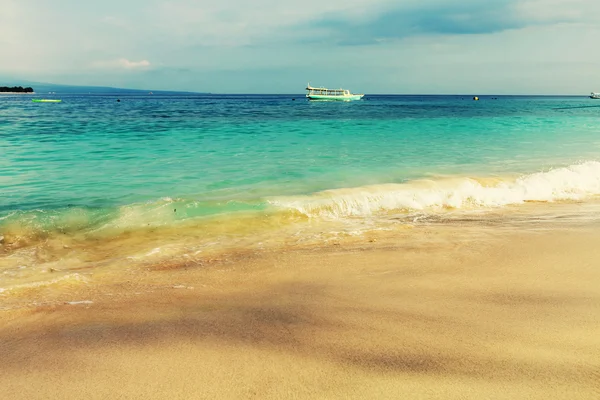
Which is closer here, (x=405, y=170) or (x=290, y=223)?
(x=290, y=223)

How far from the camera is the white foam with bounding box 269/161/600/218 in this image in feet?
27.9

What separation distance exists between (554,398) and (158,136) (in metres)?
21.2

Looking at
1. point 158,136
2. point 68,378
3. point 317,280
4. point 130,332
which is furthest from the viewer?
point 158,136

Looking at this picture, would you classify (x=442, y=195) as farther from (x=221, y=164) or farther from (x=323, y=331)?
(x=221, y=164)

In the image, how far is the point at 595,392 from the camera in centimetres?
259

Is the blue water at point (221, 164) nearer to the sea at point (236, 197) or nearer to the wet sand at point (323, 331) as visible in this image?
the sea at point (236, 197)

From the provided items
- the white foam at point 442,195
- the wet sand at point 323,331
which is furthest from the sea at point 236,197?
the wet sand at point 323,331

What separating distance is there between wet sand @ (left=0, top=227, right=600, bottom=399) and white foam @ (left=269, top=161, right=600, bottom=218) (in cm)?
313

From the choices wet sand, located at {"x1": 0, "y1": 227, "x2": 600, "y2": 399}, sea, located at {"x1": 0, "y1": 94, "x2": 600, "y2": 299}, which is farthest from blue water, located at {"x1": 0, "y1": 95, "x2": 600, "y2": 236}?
wet sand, located at {"x1": 0, "y1": 227, "x2": 600, "y2": 399}

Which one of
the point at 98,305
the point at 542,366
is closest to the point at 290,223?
the point at 98,305

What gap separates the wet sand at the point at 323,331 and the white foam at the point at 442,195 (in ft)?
10.3

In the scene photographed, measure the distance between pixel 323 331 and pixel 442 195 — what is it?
6.43 m

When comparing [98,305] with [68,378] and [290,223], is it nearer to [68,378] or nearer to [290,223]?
[68,378]

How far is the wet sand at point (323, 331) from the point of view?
275cm
